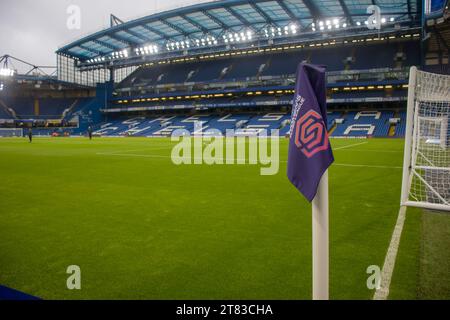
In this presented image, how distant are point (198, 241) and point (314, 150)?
2772mm

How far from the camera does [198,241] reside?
14.1 feet

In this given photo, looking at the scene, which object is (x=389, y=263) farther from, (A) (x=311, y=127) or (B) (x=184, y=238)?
(B) (x=184, y=238)

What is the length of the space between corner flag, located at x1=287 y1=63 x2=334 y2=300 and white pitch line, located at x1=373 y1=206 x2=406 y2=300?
45.6 inches

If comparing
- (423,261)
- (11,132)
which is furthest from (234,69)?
(423,261)

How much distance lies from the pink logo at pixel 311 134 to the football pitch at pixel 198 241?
155 centimetres

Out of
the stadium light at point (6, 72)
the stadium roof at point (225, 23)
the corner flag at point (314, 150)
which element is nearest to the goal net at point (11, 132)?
the stadium light at point (6, 72)

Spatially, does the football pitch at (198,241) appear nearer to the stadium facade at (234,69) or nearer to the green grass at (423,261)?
the green grass at (423,261)

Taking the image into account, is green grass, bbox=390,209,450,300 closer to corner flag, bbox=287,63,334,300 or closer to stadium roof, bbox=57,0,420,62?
corner flag, bbox=287,63,334,300

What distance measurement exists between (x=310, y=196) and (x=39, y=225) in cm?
476

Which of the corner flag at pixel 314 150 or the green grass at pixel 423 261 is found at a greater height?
the corner flag at pixel 314 150

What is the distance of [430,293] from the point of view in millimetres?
2838

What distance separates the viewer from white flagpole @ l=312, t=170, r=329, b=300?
6.50 feet

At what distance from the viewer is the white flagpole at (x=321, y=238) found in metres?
1.98

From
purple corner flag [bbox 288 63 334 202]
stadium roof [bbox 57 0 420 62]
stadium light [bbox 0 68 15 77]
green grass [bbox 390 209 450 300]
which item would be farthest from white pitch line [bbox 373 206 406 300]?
stadium light [bbox 0 68 15 77]
